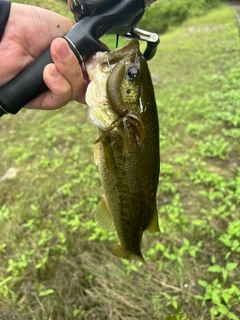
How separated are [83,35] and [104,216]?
980 mm

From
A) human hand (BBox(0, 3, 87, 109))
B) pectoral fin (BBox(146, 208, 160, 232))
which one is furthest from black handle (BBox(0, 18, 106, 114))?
pectoral fin (BBox(146, 208, 160, 232))

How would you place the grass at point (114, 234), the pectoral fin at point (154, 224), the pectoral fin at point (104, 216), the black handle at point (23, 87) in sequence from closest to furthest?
the black handle at point (23, 87)
the pectoral fin at point (154, 224)
the pectoral fin at point (104, 216)
the grass at point (114, 234)

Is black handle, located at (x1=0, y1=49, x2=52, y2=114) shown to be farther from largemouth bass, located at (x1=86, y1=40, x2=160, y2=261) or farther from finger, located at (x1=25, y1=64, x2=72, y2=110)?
largemouth bass, located at (x1=86, y1=40, x2=160, y2=261)

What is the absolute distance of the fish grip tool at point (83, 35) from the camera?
151 centimetres

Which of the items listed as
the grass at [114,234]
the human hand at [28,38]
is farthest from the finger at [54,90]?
the grass at [114,234]

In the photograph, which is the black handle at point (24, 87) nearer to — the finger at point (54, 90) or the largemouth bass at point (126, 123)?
the finger at point (54, 90)

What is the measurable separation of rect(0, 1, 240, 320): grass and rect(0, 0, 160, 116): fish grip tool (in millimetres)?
1675

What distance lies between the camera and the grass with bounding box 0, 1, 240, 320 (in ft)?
8.38

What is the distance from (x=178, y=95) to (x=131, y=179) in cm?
440

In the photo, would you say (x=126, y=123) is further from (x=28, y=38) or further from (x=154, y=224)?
(x=28, y=38)

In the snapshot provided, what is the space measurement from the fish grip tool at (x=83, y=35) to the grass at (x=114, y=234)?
5.49 ft

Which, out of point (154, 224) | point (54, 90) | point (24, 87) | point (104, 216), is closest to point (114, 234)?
point (104, 216)

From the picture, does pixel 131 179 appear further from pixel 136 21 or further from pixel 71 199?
pixel 71 199

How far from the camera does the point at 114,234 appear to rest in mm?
3113
